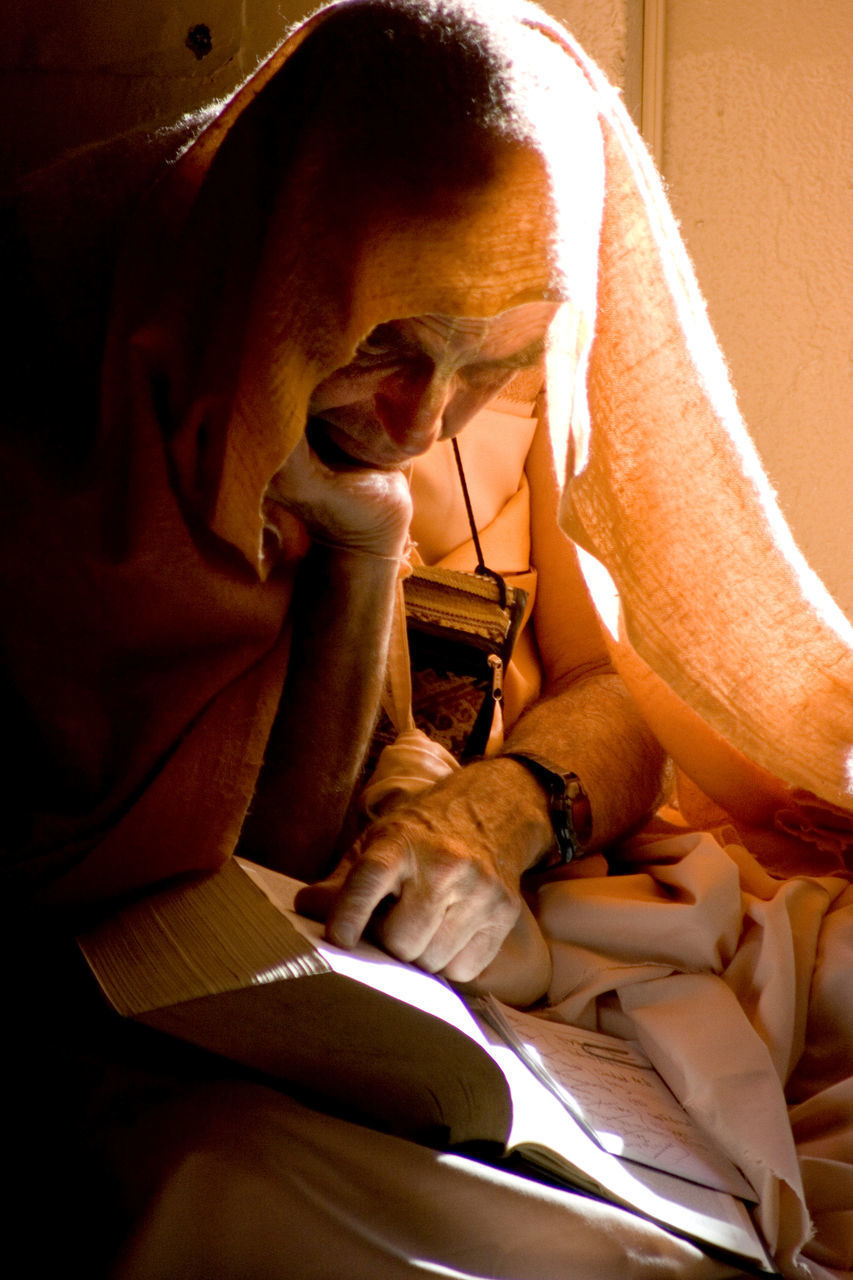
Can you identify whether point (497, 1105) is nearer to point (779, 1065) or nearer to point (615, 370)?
point (779, 1065)

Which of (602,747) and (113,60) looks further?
(113,60)

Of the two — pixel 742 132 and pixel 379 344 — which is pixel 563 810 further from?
pixel 742 132

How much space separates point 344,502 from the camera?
1.08 metres

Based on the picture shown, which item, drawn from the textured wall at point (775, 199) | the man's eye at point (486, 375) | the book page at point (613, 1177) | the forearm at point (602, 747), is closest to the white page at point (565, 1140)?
the book page at point (613, 1177)

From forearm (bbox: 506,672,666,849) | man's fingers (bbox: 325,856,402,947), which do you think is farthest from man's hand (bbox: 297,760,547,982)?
forearm (bbox: 506,672,666,849)

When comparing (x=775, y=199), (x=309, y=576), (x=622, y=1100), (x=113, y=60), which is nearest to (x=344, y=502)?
(x=309, y=576)

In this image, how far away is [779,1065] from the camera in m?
0.95

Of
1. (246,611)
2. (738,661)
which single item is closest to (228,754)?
(246,611)

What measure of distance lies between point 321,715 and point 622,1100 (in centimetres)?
50

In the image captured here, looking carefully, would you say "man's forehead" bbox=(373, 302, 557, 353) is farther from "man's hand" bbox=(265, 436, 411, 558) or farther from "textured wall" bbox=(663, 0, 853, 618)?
"textured wall" bbox=(663, 0, 853, 618)

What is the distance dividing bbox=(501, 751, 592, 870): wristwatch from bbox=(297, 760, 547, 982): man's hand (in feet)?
0.12

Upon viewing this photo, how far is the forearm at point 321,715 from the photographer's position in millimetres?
1160

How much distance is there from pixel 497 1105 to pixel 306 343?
0.58 metres

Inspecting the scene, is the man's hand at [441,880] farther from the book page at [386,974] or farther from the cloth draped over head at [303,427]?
the cloth draped over head at [303,427]
